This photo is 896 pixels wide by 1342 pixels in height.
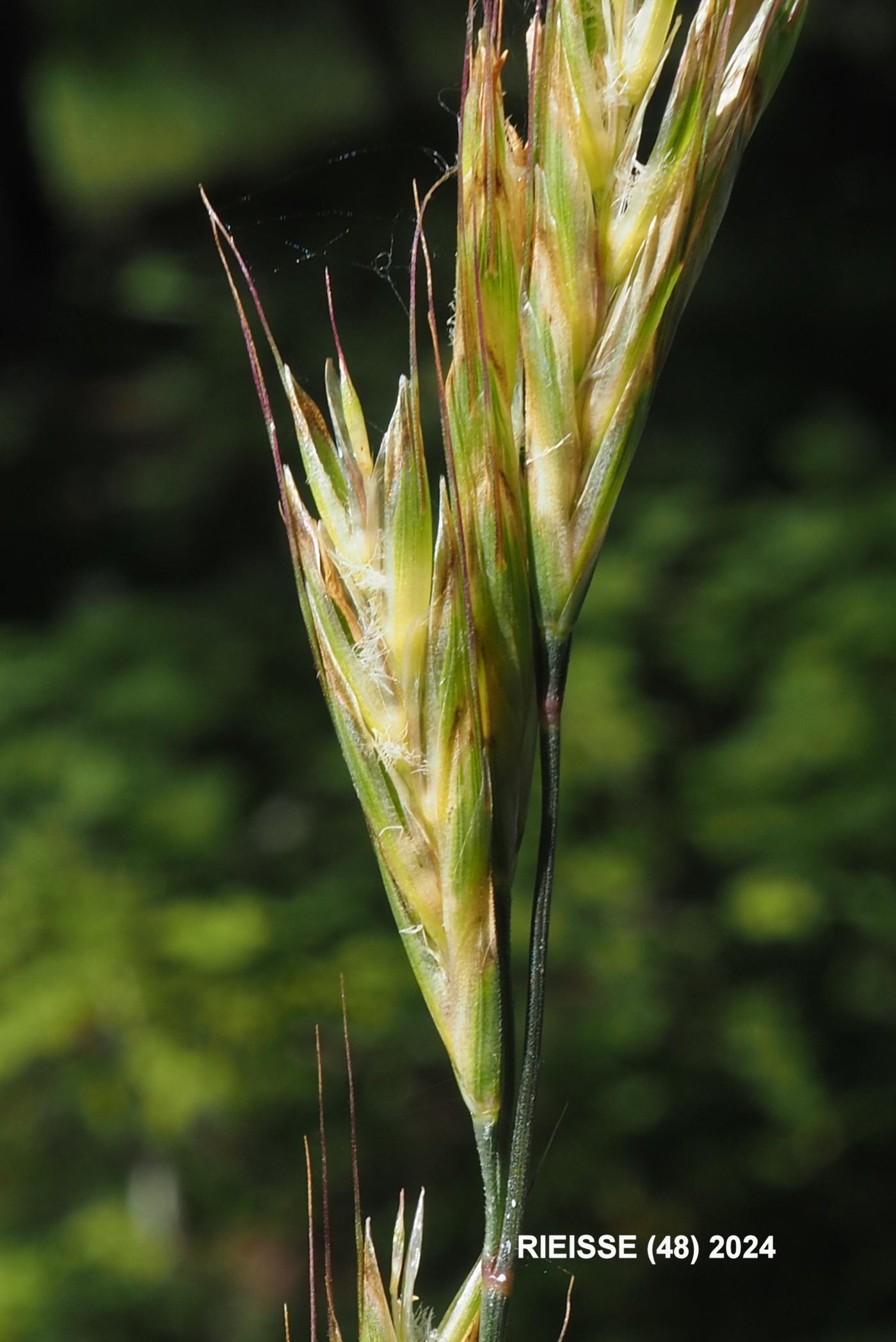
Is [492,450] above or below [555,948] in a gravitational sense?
below

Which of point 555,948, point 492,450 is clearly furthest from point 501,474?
point 555,948

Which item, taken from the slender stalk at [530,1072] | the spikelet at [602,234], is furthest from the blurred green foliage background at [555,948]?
the slender stalk at [530,1072]

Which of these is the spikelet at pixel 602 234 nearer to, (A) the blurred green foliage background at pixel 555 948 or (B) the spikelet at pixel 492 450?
(B) the spikelet at pixel 492 450

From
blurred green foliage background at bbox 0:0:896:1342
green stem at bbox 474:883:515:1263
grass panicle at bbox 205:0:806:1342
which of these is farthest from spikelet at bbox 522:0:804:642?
blurred green foliage background at bbox 0:0:896:1342

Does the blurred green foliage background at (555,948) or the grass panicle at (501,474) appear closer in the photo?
the grass panicle at (501,474)

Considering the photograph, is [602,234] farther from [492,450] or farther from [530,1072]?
[530,1072]
